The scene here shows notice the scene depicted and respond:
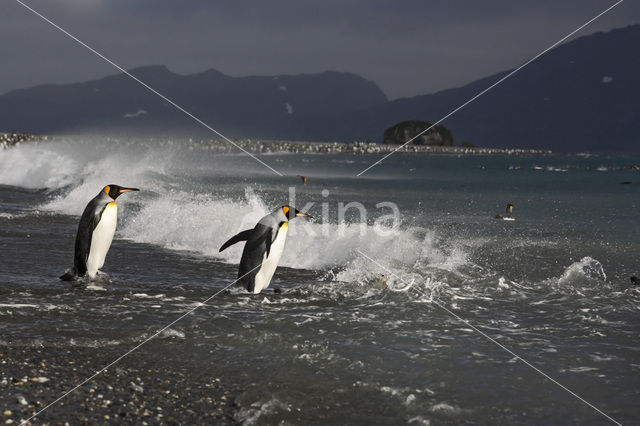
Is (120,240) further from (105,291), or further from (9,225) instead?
(105,291)

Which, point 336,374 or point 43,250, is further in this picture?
point 43,250

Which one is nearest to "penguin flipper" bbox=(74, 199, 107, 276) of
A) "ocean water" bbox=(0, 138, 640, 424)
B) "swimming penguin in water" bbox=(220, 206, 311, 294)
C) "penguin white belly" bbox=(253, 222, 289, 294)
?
"ocean water" bbox=(0, 138, 640, 424)

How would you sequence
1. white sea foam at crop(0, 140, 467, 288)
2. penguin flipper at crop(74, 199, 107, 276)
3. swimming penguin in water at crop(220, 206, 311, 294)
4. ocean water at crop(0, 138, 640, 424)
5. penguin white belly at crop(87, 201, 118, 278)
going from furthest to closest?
white sea foam at crop(0, 140, 467, 288), penguin white belly at crop(87, 201, 118, 278), penguin flipper at crop(74, 199, 107, 276), swimming penguin in water at crop(220, 206, 311, 294), ocean water at crop(0, 138, 640, 424)

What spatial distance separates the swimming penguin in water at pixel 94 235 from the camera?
10344 mm

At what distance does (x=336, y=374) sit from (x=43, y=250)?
27.7 feet

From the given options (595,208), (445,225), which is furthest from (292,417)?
(595,208)

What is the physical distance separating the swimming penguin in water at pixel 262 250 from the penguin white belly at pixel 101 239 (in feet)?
7.00

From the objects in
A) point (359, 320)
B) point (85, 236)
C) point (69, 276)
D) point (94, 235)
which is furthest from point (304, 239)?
point (359, 320)

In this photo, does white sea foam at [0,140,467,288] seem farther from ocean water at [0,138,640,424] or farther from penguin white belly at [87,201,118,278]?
penguin white belly at [87,201,118,278]

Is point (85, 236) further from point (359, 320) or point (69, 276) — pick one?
point (359, 320)

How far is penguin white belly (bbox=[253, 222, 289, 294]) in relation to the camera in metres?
Answer: 9.85

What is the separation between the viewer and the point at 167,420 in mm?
5004

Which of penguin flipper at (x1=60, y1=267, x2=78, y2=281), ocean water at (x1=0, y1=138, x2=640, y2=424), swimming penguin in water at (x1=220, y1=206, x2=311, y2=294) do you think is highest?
swimming penguin in water at (x1=220, y1=206, x2=311, y2=294)

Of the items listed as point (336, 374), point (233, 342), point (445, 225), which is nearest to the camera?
point (336, 374)
